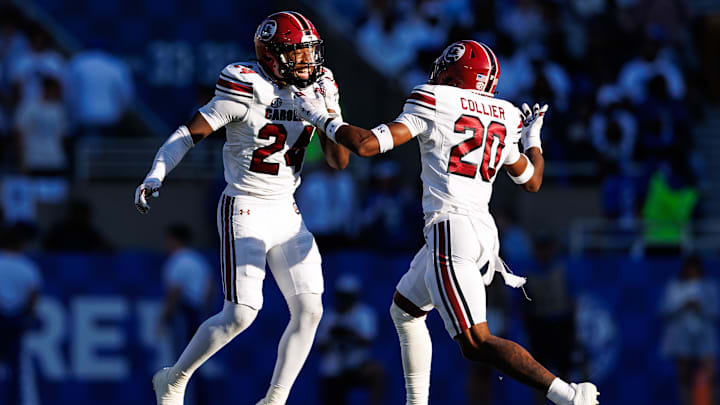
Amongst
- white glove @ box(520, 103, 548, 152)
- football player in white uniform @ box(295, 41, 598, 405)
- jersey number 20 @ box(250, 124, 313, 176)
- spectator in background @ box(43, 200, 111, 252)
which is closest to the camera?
football player in white uniform @ box(295, 41, 598, 405)

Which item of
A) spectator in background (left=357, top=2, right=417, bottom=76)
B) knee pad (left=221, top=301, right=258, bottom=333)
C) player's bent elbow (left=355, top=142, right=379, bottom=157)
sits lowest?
knee pad (left=221, top=301, right=258, bottom=333)

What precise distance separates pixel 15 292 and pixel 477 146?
638 centimetres

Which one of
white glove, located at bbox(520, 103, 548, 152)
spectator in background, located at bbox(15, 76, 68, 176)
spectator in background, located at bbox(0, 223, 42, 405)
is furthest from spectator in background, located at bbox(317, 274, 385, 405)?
white glove, located at bbox(520, 103, 548, 152)

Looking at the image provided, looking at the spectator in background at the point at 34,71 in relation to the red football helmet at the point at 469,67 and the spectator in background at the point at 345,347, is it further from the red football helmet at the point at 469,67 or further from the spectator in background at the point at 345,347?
the red football helmet at the point at 469,67

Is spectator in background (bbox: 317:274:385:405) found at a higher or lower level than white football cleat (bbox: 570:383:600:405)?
lower

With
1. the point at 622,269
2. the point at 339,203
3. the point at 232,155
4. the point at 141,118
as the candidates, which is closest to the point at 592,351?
the point at 622,269

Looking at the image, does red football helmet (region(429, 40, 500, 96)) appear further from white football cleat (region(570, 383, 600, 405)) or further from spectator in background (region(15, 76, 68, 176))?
spectator in background (region(15, 76, 68, 176))

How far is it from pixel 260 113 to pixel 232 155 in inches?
13.4

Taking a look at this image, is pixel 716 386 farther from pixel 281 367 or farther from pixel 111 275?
pixel 281 367

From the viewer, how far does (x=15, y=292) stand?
41.2ft

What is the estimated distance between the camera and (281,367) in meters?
7.97

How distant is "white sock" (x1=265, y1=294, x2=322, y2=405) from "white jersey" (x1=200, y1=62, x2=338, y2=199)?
0.66 m

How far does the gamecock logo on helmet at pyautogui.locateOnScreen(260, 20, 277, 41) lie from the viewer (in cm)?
781

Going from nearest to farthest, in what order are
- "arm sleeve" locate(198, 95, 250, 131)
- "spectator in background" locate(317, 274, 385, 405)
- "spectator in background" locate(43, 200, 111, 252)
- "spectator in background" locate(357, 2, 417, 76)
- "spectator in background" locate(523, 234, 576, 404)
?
"arm sleeve" locate(198, 95, 250, 131) → "spectator in background" locate(523, 234, 576, 404) → "spectator in background" locate(317, 274, 385, 405) → "spectator in background" locate(43, 200, 111, 252) → "spectator in background" locate(357, 2, 417, 76)
